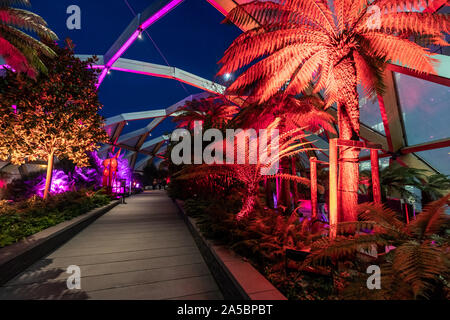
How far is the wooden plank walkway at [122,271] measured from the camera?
9.32 feet

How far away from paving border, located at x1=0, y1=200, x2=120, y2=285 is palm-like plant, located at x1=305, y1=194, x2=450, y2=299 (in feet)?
14.3

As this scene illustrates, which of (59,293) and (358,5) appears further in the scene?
(358,5)

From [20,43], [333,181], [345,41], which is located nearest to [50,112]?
[20,43]

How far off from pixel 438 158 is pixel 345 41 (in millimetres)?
12522

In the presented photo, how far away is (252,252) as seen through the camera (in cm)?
334

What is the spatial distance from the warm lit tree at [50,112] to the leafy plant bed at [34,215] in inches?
37.7

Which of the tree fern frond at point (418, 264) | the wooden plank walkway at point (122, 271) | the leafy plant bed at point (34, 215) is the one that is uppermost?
the tree fern frond at point (418, 264)

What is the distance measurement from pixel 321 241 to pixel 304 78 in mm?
4990

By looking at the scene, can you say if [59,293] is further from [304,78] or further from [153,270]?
[304,78]

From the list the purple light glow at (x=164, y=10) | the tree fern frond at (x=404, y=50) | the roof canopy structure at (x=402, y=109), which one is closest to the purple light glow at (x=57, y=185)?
the roof canopy structure at (x=402, y=109)

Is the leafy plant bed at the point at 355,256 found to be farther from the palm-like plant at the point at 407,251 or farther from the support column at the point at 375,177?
the support column at the point at 375,177

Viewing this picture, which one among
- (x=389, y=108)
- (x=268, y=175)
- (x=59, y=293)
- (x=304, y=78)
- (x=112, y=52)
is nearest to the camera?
(x=59, y=293)
